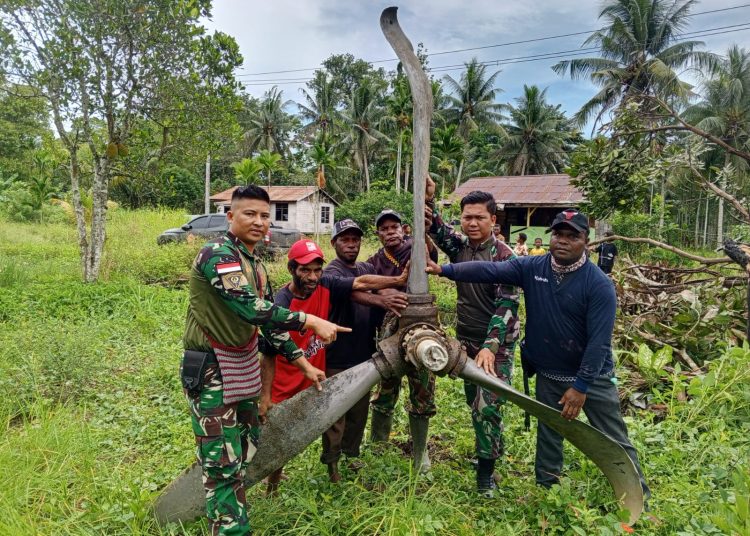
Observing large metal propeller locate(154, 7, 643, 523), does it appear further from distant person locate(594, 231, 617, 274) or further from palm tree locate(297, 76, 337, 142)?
palm tree locate(297, 76, 337, 142)

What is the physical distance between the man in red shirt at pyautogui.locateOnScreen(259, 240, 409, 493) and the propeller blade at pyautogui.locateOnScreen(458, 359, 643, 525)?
772 mm

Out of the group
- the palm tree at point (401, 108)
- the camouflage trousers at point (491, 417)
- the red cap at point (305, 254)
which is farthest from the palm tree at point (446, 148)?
the red cap at point (305, 254)

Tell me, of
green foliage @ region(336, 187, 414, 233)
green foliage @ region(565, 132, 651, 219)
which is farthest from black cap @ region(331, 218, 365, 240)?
green foliage @ region(336, 187, 414, 233)

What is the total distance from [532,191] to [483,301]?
20517mm

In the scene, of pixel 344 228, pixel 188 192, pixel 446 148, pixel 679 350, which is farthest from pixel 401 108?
pixel 344 228

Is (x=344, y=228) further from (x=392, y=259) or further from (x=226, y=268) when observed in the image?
(x=226, y=268)

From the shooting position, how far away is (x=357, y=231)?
3449 millimetres

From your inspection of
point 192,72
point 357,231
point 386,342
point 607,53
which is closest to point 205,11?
point 192,72

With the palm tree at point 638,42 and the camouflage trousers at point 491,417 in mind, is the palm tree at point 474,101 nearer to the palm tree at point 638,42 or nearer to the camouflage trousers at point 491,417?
the palm tree at point 638,42

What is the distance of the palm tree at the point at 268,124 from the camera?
1494 inches

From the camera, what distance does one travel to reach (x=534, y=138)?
113 feet

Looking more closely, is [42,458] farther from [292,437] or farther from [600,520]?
[600,520]

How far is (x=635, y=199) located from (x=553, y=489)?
14.5ft

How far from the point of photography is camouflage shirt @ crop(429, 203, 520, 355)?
3.23 meters
